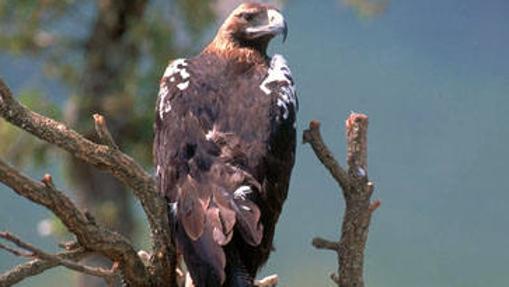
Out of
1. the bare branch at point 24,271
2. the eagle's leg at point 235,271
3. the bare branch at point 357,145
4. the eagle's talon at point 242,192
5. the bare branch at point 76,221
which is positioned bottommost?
the eagle's leg at point 235,271

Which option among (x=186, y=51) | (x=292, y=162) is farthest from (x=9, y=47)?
(x=292, y=162)

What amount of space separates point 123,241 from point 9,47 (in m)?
8.40

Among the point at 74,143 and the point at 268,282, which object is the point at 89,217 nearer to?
the point at 74,143

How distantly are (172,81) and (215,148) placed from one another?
0.59 meters

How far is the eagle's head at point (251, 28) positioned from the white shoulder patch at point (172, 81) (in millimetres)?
475

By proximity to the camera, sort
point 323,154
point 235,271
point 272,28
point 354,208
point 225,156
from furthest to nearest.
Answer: point 272,28 < point 225,156 < point 323,154 < point 354,208 < point 235,271

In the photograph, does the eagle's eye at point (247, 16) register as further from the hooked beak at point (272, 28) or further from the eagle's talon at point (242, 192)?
the eagle's talon at point (242, 192)

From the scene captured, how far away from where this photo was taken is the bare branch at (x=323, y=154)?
467 cm

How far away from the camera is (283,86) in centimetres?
530

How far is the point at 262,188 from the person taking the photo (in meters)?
4.80

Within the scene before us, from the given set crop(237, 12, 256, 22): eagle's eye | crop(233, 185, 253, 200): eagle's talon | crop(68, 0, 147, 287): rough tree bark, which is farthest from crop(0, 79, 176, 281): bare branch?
crop(68, 0, 147, 287): rough tree bark

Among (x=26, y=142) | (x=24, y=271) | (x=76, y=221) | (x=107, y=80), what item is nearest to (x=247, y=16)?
(x=76, y=221)

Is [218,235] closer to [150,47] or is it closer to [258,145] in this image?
[258,145]

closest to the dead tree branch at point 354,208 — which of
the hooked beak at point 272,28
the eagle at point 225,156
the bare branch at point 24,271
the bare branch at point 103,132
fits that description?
the eagle at point 225,156
